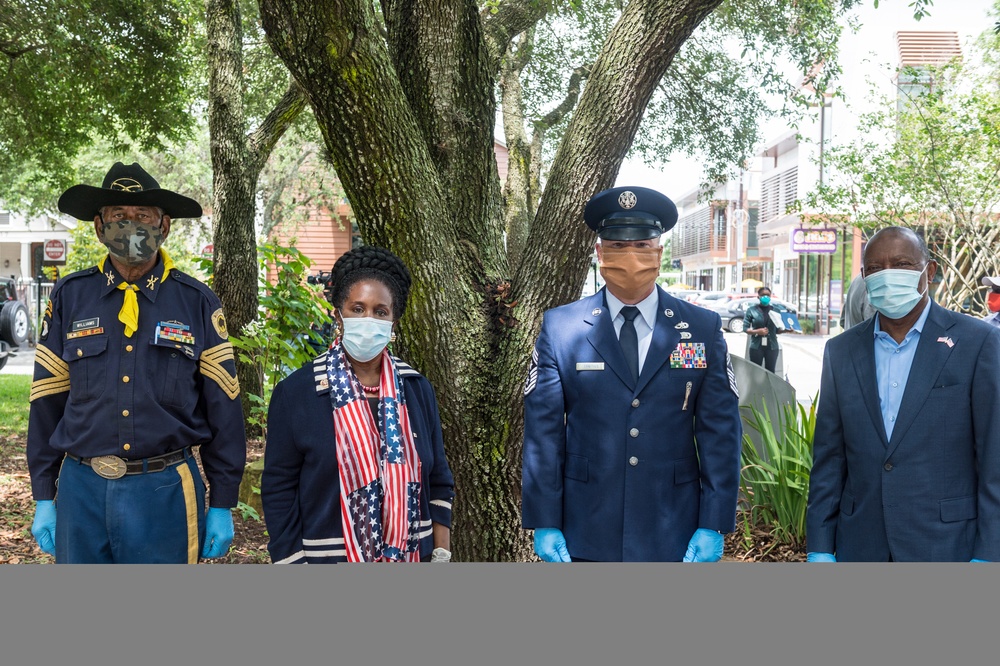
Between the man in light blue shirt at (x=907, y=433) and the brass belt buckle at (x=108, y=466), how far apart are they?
2247 millimetres

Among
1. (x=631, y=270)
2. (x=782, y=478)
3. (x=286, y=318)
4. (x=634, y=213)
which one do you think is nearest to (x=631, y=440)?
(x=631, y=270)

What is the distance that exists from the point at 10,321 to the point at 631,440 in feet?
64.0

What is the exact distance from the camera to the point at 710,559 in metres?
2.82

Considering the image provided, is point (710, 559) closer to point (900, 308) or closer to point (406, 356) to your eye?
point (900, 308)

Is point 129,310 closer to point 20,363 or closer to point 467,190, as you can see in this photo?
point 467,190

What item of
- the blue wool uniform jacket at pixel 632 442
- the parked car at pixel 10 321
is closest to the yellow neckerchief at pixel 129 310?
the blue wool uniform jacket at pixel 632 442

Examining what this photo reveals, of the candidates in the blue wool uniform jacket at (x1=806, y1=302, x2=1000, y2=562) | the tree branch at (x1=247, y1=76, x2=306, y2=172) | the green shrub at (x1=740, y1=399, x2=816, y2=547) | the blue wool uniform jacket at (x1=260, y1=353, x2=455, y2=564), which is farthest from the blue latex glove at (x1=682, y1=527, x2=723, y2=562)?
the tree branch at (x1=247, y1=76, x2=306, y2=172)

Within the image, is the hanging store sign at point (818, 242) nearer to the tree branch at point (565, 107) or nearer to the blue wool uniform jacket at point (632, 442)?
the tree branch at point (565, 107)

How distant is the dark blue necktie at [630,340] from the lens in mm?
2943

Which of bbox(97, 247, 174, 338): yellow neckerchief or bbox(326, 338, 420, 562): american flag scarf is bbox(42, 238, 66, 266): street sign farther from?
bbox(326, 338, 420, 562): american flag scarf

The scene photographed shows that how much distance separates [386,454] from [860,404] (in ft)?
4.80

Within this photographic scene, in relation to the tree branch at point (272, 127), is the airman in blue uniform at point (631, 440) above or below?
below

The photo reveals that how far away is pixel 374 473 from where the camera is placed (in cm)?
262

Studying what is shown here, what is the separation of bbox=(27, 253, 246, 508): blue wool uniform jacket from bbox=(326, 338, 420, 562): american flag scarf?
66 centimetres
